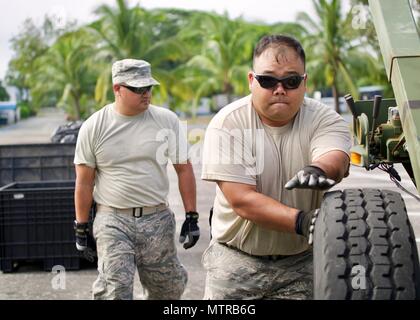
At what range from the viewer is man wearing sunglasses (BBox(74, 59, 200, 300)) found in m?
4.69

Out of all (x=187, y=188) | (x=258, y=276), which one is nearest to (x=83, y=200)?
(x=187, y=188)

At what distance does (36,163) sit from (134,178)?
371 centimetres

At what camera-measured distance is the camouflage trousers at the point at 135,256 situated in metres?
4.46

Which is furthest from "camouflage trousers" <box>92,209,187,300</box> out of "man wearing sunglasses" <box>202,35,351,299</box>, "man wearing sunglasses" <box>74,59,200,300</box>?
"man wearing sunglasses" <box>202,35,351,299</box>

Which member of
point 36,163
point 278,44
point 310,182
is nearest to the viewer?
point 310,182

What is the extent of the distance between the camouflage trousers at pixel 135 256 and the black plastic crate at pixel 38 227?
2.34 metres

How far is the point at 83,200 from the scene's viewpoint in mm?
4785

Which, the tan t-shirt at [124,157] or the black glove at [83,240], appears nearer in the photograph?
the tan t-shirt at [124,157]

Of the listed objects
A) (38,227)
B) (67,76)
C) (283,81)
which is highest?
(283,81)

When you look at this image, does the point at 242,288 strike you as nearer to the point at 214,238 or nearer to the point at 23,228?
the point at 214,238

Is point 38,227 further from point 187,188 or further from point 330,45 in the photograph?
point 330,45

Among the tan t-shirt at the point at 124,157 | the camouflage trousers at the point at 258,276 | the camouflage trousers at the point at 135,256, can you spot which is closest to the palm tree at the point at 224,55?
the tan t-shirt at the point at 124,157

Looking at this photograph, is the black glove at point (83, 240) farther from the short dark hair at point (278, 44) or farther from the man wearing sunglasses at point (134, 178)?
the short dark hair at point (278, 44)

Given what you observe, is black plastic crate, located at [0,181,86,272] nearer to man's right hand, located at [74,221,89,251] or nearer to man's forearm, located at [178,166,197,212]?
man's right hand, located at [74,221,89,251]
